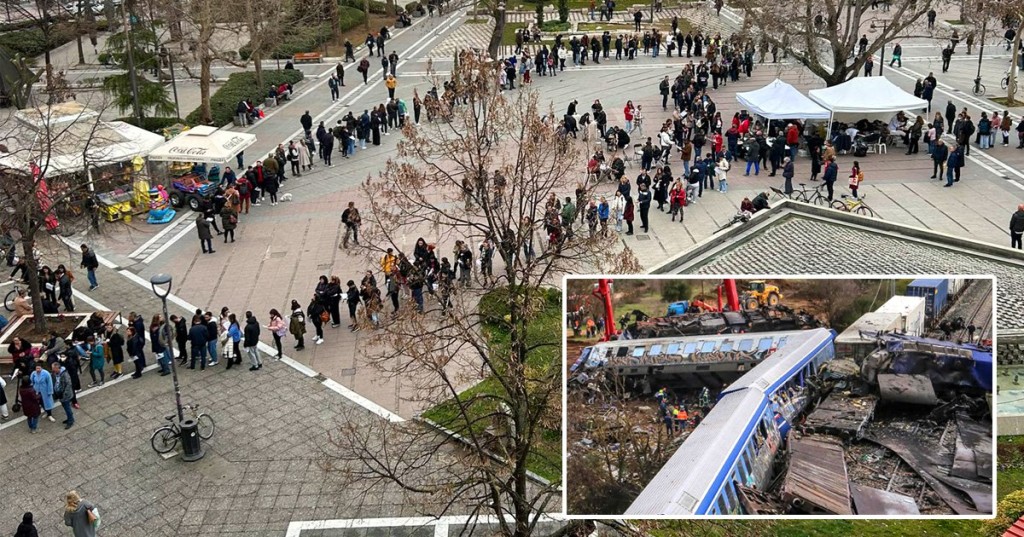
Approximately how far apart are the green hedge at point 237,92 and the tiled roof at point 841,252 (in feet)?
93.2

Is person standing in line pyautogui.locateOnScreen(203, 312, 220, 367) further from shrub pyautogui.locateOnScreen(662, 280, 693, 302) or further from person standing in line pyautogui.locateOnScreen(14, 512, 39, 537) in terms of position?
shrub pyautogui.locateOnScreen(662, 280, 693, 302)

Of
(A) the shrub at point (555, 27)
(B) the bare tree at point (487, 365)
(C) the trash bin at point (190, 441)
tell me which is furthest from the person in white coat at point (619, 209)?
(A) the shrub at point (555, 27)

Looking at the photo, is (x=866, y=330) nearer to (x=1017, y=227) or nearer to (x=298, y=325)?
(x=298, y=325)

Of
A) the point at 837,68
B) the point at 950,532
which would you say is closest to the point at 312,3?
the point at 837,68

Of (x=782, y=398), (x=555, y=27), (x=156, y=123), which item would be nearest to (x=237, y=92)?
(x=156, y=123)

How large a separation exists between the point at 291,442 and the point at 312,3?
3181 cm

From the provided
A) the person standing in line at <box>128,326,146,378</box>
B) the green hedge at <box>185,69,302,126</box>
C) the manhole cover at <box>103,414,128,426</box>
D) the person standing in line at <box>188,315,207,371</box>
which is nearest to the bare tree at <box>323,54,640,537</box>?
the person standing in line at <box>188,315,207,371</box>

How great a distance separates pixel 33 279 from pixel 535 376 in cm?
A: 1370

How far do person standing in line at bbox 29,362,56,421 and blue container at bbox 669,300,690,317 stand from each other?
15.2 meters

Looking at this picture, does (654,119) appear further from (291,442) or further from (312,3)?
(291,442)

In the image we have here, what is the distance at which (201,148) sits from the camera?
3294 centimetres

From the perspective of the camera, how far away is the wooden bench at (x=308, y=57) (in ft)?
170

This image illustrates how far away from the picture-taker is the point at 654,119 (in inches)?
1602

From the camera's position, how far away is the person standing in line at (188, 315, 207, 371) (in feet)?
75.2
